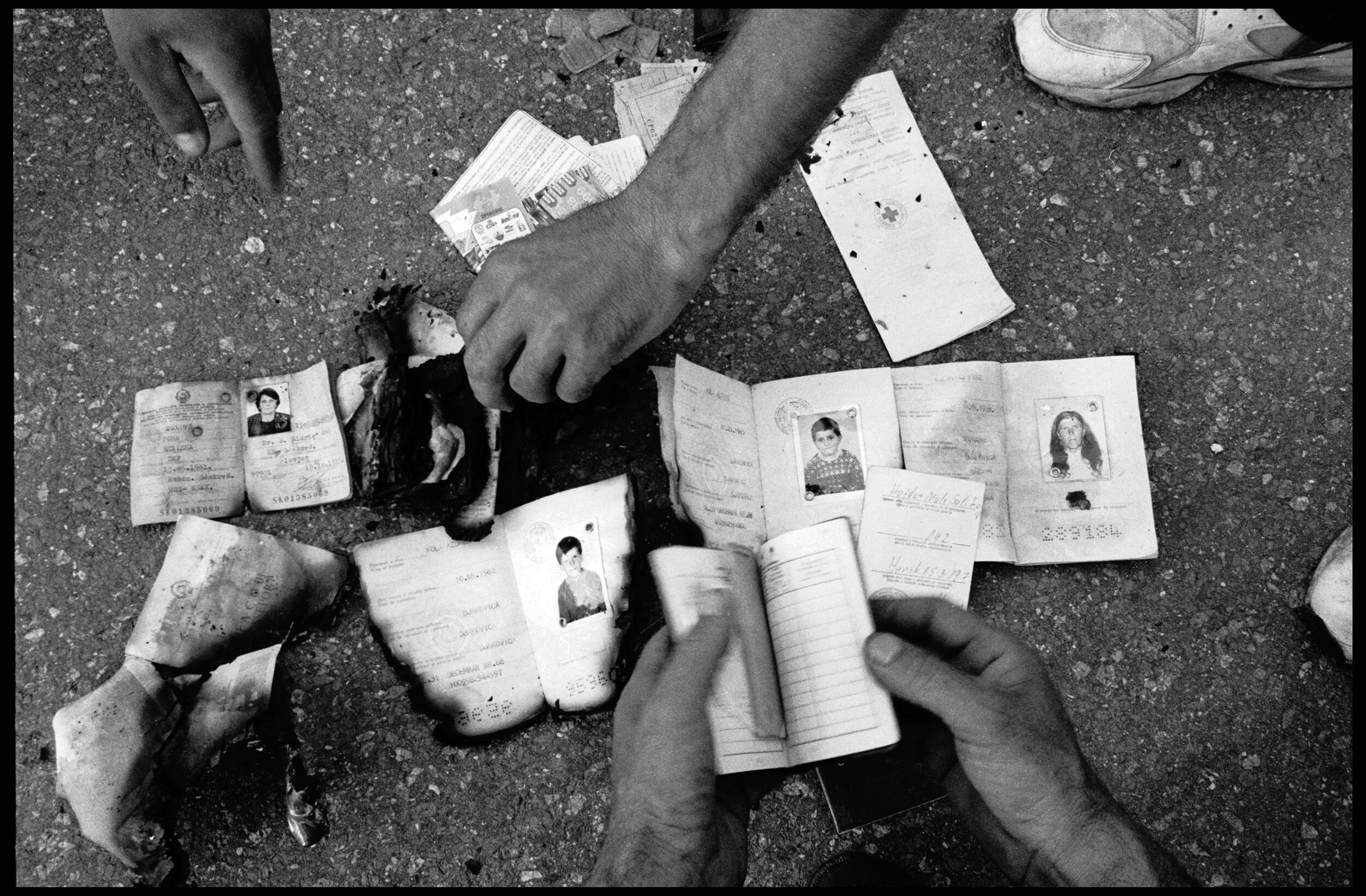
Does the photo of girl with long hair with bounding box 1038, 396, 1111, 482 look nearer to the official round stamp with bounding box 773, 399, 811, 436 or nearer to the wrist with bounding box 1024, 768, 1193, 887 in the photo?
the official round stamp with bounding box 773, 399, 811, 436

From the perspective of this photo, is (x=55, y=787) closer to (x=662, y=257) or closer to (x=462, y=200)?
(x=462, y=200)

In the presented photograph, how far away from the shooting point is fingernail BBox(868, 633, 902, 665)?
1114mm

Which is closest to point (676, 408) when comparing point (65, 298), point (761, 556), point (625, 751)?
point (761, 556)

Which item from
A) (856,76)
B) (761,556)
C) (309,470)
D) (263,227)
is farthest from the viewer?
(263,227)

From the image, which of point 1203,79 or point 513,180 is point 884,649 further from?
point 1203,79

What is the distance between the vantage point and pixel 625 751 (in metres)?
1.09

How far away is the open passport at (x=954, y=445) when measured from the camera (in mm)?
1467

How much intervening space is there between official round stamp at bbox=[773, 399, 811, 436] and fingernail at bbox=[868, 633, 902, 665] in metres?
0.47

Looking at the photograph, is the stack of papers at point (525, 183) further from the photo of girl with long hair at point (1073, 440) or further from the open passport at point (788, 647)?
the photo of girl with long hair at point (1073, 440)

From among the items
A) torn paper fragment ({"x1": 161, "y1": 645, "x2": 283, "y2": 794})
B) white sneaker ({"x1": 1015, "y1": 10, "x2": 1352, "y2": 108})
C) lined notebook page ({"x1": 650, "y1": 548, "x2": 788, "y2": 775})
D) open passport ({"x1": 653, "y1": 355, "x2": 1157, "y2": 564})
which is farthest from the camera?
white sneaker ({"x1": 1015, "y1": 10, "x2": 1352, "y2": 108})

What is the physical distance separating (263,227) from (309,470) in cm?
50

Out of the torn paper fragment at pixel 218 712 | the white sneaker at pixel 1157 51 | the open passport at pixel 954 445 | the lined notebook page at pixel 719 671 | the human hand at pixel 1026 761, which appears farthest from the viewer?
the white sneaker at pixel 1157 51

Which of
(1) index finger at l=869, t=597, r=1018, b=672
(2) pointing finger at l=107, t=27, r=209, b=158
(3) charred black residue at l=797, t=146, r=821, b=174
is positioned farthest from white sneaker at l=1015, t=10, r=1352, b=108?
(2) pointing finger at l=107, t=27, r=209, b=158

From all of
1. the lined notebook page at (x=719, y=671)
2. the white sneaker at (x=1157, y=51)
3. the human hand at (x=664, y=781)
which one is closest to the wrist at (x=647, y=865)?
the human hand at (x=664, y=781)
